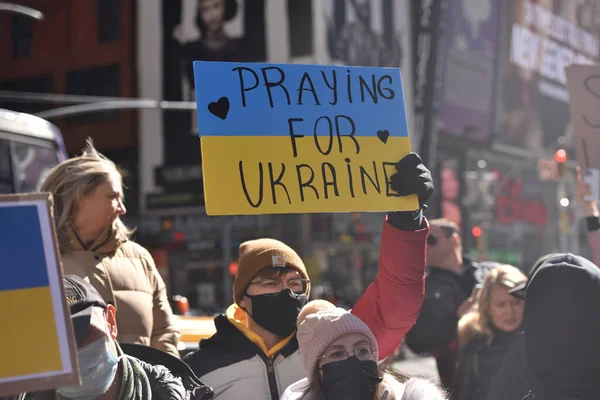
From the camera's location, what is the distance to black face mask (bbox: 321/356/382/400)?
9.59 ft

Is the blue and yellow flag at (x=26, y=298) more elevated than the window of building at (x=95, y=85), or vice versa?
the window of building at (x=95, y=85)

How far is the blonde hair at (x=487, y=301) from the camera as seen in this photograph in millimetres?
5109

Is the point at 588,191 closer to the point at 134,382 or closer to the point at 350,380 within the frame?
the point at 350,380

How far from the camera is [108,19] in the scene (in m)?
34.8

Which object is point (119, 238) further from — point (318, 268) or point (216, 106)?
point (318, 268)

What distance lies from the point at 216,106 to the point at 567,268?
143cm

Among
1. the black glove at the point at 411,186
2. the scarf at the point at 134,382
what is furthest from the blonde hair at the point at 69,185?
the black glove at the point at 411,186

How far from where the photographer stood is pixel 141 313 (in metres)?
3.88

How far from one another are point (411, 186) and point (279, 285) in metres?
0.76

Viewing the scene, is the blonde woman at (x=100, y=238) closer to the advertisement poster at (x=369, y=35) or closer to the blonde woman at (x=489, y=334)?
the blonde woman at (x=489, y=334)

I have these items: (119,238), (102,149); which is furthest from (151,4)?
(119,238)

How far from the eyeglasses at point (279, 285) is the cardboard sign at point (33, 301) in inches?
57.3

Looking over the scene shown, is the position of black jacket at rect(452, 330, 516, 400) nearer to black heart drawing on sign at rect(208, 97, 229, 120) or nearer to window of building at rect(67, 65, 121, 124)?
black heart drawing on sign at rect(208, 97, 229, 120)

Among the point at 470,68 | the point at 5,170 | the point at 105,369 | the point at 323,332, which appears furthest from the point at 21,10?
the point at 470,68
